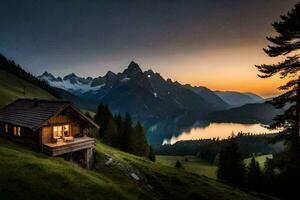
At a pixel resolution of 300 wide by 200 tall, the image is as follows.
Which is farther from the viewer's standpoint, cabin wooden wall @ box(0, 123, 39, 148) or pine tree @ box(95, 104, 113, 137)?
pine tree @ box(95, 104, 113, 137)

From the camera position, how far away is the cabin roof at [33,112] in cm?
3550

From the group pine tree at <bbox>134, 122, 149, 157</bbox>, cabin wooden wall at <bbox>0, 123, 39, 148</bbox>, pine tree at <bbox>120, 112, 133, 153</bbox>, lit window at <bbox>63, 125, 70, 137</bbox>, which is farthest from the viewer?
pine tree at <bbox>134, 122, 149, 157</bbox>

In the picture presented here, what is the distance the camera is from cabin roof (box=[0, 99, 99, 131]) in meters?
35.5

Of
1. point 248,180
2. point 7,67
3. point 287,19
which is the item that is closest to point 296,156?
point 287,19

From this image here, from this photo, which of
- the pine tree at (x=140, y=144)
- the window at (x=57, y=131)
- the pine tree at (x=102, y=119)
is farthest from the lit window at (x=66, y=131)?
the pine tree at (x=102, y=119)

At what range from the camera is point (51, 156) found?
33656 millimetres


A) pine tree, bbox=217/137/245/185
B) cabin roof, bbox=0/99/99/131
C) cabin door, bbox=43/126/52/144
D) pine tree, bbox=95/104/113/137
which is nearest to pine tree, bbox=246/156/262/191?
pine tree, bbox=217/137/245/185

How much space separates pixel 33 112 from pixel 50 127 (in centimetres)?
408

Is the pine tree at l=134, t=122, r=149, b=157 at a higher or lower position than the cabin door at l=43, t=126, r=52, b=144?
lower

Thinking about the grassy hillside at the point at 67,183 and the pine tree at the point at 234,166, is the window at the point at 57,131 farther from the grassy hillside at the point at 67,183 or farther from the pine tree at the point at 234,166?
the pine tree at the point at 234,166

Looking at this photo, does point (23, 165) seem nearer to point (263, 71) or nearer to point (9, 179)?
point (9, 179)

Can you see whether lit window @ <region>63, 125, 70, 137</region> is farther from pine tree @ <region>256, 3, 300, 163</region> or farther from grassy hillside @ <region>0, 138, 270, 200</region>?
pine tree @ <region>256, 3, 300, 163</region>

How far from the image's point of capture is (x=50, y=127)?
36844 mm

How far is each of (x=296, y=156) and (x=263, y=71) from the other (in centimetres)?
806
